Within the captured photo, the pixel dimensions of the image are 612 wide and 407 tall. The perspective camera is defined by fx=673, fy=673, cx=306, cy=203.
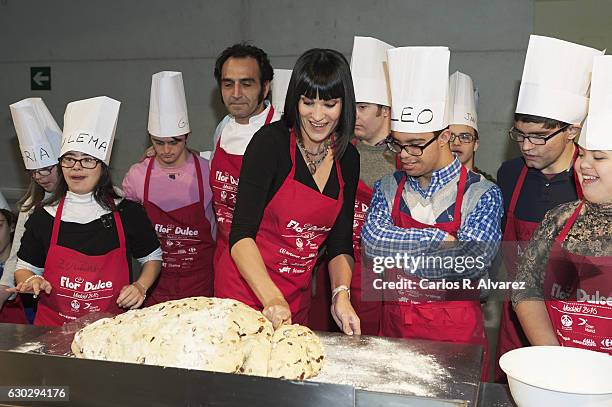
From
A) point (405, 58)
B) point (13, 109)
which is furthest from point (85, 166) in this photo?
point (405, 58)

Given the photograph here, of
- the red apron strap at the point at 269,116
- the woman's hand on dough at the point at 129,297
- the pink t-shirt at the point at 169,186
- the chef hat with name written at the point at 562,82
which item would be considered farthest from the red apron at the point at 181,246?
the chef hat with name written at the point at 562,82

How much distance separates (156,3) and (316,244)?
2.76m


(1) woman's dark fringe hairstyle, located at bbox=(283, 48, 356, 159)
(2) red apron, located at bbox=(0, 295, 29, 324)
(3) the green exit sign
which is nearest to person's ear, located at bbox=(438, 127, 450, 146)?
(1) woman's dark fringe hairstyle, located at bbox=(283, 48, 356, 159)

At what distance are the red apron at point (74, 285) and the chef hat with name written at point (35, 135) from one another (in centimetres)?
46

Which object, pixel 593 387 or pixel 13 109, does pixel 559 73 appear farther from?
pixel 13 109

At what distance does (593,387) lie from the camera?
1.51 m

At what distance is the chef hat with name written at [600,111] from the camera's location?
179 centimetres

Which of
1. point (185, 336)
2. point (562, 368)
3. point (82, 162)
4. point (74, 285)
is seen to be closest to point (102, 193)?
point (82, 162)

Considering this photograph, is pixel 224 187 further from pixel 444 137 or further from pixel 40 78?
pixel 40 78

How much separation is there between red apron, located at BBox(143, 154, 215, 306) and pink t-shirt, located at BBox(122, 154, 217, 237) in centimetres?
2

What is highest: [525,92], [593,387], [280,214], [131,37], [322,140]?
[131,37]

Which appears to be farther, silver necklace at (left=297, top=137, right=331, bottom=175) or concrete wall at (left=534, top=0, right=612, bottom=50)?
concrete wall at (left=534, top=0, right=612, bottom=50)

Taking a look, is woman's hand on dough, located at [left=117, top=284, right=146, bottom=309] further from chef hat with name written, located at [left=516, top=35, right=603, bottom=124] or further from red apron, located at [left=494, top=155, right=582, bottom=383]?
chef hat with name written, located at [left=516, top=35, right=603, bottom=124]

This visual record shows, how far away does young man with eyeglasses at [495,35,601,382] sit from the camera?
2215 millimetres
